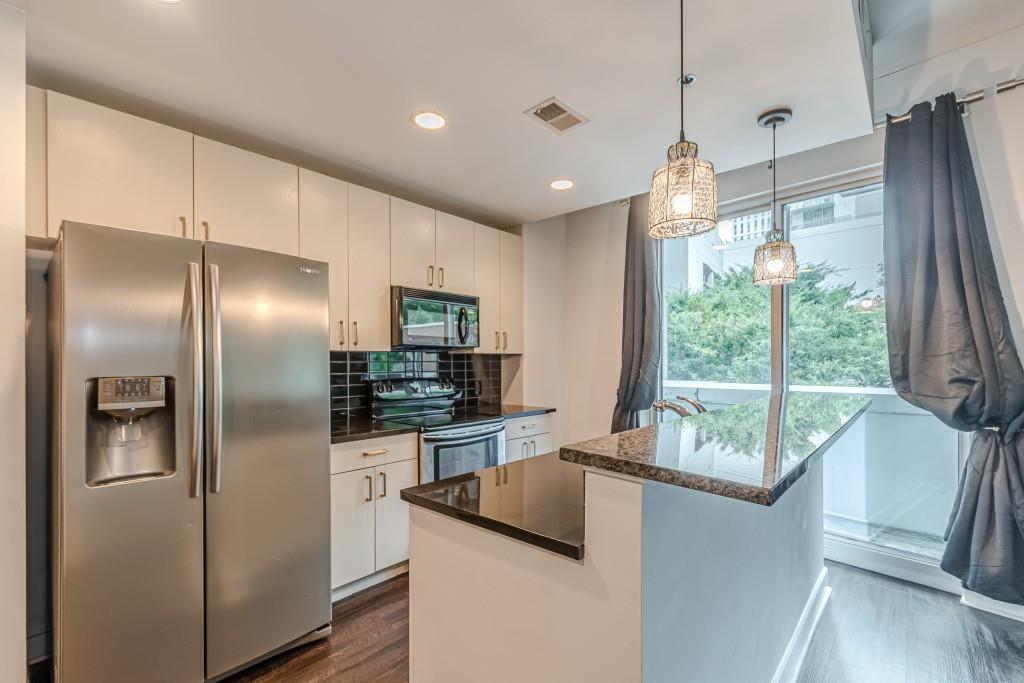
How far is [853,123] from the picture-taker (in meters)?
2.24

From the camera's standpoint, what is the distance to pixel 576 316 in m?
4.16

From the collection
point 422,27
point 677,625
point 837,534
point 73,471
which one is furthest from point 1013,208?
point 73,471

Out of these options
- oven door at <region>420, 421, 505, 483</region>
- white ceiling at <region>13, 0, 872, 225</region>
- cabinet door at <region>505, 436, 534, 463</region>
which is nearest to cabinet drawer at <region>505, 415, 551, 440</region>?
cabinet door at <region>505, 436, 534, 463</region>

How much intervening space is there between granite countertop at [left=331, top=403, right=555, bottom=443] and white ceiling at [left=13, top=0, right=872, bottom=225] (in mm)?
1533

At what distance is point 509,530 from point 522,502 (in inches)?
7.1

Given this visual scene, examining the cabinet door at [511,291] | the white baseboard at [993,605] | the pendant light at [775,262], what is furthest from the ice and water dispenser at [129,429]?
the white baseboard at [993,605]

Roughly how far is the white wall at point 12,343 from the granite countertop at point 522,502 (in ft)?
4.20

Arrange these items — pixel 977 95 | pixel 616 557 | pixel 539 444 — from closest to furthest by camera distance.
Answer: pixel 616 557 < pixel 977 95 < pixel 539 444

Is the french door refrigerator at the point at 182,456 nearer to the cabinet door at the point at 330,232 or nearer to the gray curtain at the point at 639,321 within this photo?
the cabinet door at the point at 330,232

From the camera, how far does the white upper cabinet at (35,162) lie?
5.65ft

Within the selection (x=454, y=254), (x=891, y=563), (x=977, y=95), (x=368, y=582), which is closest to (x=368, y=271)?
(x=454, y=254)

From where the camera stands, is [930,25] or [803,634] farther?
[930,25]

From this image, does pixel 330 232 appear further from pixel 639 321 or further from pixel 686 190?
pixel 639 321

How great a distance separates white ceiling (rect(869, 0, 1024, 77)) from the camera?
2.19 metres
